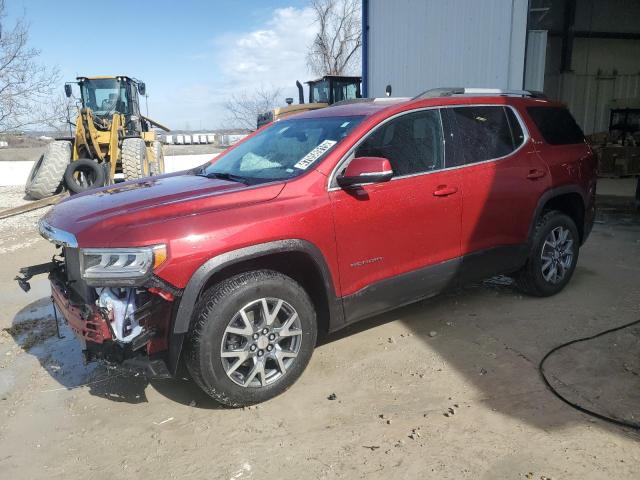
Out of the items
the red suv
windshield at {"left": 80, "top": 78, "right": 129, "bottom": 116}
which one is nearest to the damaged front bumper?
the red suv

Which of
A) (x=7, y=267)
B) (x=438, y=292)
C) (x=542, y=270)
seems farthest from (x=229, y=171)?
(x=7, y=267)

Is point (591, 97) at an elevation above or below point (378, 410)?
above

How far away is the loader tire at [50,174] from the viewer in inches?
459

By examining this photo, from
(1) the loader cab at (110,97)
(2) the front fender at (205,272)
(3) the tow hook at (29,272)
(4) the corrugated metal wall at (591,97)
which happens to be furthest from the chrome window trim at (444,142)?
(4) the corrugated metal wall at (591,97)

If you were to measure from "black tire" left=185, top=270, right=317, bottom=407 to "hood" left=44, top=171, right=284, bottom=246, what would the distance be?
468 millimetres

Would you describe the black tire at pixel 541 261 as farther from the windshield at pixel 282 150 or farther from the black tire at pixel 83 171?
the black tire at pixel 83 171

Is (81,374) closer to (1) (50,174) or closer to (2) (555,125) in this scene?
(2) (555,125)

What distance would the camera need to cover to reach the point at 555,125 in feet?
15.4

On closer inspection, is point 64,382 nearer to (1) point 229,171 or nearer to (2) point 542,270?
(1) point 229,171

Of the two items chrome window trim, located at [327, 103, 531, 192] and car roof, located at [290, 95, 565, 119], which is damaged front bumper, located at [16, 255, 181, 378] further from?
car roof, located at [290, 95, 565, 119]

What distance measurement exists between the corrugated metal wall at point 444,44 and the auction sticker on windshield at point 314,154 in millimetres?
6704

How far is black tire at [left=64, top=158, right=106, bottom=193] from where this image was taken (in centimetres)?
1168

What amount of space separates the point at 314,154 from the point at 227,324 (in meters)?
1.29

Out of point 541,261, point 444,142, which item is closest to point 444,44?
point 541,261
